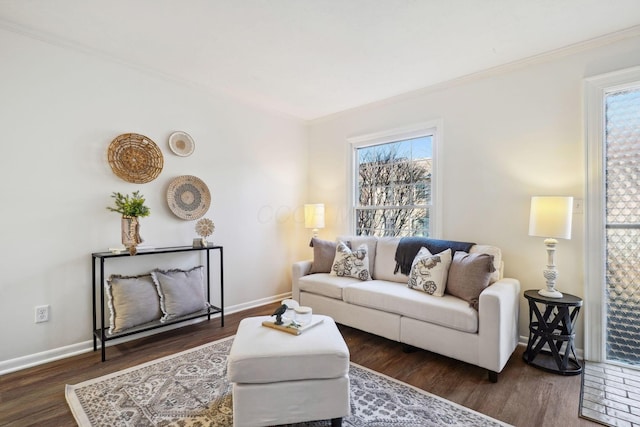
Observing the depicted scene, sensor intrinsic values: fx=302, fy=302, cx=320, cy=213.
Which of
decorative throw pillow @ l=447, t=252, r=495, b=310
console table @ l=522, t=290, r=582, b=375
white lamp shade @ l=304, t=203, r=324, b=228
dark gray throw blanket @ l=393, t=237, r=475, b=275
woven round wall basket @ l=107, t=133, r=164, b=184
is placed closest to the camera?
console table @ l=522, t=290, r=582, b=375

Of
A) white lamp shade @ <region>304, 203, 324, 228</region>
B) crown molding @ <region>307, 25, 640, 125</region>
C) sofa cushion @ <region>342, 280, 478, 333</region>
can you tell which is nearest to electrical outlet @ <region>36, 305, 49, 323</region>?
sofa cushion @ <region>342, 280, 478, 333</region>

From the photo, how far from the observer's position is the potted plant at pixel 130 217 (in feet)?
8.52

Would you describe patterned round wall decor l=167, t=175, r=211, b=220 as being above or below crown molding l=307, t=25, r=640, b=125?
below

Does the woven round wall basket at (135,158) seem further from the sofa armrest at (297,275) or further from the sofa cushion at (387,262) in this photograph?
the sofa cushion at (387,262)

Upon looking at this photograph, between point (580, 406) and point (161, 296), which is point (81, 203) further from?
point (580, 406)

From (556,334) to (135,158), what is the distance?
3.80 metres

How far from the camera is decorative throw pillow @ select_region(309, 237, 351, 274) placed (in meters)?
3.46

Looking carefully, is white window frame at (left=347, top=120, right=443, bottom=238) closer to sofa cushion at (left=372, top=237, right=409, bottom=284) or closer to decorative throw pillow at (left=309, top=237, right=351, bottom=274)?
sofa cushion at (left=372, top=237, right=409, bottom=284)

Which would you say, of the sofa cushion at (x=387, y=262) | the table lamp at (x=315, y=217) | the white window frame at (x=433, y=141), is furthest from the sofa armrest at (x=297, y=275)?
the white window frame at (x=433, y=141)

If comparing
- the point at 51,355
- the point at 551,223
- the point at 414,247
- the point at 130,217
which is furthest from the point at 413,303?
the point at 51,355

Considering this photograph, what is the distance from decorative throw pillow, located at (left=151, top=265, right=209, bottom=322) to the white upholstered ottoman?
4.74 ft

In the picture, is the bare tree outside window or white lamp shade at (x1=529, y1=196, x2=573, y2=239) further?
the bare tree outside window

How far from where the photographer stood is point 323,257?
11.4 feet

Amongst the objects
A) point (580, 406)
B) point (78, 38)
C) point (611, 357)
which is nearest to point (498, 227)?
point (611, 357)
